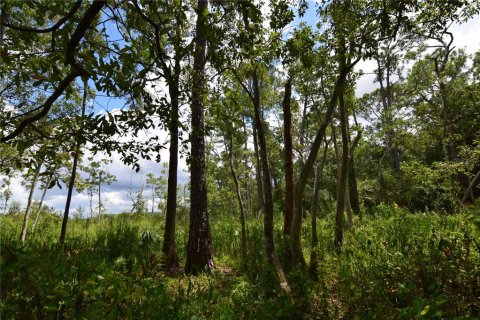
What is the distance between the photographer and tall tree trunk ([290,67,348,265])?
4.98 meters

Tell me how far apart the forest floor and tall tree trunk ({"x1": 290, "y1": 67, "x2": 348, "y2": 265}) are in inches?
17.7

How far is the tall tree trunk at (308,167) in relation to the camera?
4.98 m

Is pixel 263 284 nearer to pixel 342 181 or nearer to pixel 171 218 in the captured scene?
pixel 342 181

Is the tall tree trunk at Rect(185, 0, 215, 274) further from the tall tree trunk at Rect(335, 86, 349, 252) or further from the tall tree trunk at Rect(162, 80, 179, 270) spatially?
the tall tree trunk at Rect(335, 86, 349, 252)

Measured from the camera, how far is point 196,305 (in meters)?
3.62

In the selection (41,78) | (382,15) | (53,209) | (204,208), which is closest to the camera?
(41,78)

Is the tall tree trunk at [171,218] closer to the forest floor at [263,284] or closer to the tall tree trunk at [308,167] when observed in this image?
the forest floor at [263,284]

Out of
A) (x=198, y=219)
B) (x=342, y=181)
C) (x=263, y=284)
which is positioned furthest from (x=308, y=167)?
(x=198, y=219)

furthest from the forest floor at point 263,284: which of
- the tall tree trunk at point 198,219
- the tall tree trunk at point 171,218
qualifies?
the tall tree trunk at point 171,218

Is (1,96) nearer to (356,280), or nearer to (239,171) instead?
(356,280)

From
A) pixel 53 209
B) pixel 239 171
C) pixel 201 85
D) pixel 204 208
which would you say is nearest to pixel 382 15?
pixel 201 85

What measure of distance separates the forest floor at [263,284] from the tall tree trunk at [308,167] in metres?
0.45

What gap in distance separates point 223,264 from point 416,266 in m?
5.24

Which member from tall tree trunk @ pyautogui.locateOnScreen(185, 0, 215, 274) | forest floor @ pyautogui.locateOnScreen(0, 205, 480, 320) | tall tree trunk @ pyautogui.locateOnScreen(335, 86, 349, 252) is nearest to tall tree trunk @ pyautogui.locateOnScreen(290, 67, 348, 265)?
forest floor @ pyautogui.locateOnScreen(0, 205, 480, 320)
